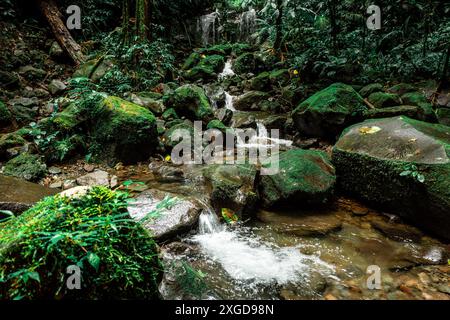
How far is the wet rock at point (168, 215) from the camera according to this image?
3.46 m

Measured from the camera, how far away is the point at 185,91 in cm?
800

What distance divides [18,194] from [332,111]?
6361 mm

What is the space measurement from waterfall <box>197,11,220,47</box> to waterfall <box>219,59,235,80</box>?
11.8 ft

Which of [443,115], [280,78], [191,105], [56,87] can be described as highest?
[280,78]

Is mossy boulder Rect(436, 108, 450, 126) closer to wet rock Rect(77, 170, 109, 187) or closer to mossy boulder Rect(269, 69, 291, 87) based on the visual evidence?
mossy boulder Rect(269, 69, 291, 87)

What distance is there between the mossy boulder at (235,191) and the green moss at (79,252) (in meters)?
2.55

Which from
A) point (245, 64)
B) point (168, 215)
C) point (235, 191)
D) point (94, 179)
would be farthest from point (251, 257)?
point (245, 64)

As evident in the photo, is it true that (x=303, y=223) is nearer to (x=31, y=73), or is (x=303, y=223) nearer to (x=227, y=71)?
(x=31, y=73)

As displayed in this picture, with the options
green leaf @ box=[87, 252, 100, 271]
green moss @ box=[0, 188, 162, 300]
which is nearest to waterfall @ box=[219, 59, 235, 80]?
green moss @ box=[0, 188, 162, 300]

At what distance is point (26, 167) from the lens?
485cm

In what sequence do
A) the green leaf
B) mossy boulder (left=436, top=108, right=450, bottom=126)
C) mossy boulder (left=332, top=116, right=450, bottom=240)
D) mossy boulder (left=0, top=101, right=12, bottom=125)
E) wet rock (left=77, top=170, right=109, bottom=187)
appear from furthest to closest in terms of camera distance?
1. mossy boulder (left=436, top=108, right=450, bottom=126)
2. mossy boulder (left=0, top=101, right=12, bottom=125)
3. wet rock (left=77, top=170, right=109, bottom=187)
4. mossy boulder (left=332, top=116, right=450, bottom=240)
5. the green leaf

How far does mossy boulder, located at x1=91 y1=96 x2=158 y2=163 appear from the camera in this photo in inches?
222

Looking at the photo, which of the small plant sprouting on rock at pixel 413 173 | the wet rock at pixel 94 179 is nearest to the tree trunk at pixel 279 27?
the small plant sprouting on rock at pixel 413 173

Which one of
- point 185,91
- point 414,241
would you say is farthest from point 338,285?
point 185,91
